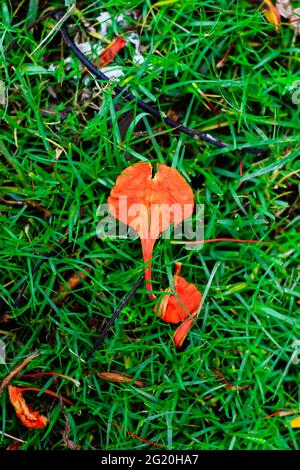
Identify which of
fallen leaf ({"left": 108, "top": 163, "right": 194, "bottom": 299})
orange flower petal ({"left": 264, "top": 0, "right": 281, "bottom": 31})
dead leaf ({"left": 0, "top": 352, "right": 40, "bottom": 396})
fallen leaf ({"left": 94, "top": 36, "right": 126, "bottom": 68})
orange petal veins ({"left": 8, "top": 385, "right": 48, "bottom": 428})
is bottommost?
orange petal veins ({"left": 8, "top": 385, "right": 48, "bottom": 428})

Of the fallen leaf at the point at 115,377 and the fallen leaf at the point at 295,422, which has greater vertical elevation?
the fallen leaf at the point at 115,377

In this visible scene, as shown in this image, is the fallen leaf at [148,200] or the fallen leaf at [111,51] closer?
the fallen leaf at [148,200]

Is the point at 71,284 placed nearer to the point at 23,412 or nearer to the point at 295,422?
the point at 23,412

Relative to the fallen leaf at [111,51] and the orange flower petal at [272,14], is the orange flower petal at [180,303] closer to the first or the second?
the fallen leaf at [111,51]

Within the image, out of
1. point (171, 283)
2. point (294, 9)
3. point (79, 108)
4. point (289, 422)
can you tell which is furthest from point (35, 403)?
point (294, 9)

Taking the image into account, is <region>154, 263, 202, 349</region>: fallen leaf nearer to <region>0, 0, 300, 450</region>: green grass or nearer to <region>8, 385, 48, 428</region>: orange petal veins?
<region>0, 0, 300, 450</region>: green grass

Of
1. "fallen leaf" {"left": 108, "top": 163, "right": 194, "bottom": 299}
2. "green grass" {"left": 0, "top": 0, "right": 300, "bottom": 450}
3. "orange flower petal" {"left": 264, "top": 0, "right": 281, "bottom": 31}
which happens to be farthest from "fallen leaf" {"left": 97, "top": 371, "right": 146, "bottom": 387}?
"orange flower petal" {"left": 264, "top": 0, "right": 281, "bottom": 31}

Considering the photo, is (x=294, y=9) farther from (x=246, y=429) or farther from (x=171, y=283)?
(x=246, y=429)

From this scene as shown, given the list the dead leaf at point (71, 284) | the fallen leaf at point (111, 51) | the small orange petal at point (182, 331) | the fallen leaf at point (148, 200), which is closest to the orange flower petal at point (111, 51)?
the fallen leaf at point (111, 51)
